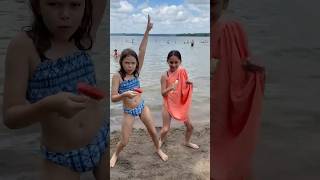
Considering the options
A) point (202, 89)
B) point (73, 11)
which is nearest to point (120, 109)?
point (202, 89)

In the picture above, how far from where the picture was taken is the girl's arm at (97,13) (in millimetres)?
1230

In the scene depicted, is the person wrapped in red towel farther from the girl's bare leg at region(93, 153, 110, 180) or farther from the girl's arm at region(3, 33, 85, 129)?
the girl's arm at region(3, 33, 85, 129)

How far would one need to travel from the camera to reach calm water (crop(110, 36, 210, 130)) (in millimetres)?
1401

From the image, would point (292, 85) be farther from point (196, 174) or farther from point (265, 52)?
point (196, 174)

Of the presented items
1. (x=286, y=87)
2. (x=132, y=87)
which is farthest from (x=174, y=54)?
(x=286, y=87)

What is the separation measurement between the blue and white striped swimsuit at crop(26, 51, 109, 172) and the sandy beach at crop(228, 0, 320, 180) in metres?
0.53

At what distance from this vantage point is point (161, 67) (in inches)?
59.5

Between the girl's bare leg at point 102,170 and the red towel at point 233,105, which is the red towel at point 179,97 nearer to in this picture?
the red towel at point 233,105

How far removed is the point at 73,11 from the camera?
1138 mm

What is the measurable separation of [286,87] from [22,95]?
1706 mm

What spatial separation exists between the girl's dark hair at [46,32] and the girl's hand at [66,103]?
0.11m

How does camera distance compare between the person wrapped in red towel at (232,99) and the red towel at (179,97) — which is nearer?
the person wrapped in red towel at (232,99)

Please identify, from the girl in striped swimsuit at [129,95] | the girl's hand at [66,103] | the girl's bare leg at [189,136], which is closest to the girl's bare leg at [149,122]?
the girl in striped swimsuit at [129,95]

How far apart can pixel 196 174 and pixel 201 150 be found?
0.41ft
